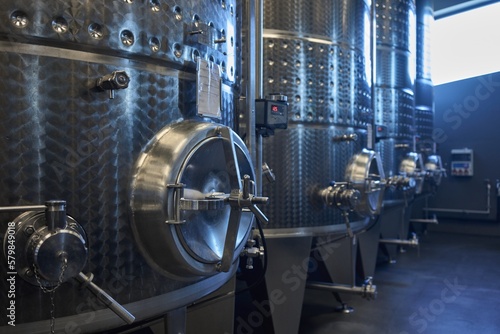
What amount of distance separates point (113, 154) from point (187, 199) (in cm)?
21

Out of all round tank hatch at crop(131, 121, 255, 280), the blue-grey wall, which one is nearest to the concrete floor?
round tank hatch at crop(131, 121, 255, 280)

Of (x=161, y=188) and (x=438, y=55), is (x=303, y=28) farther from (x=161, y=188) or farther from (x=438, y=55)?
(x=438, y=55)

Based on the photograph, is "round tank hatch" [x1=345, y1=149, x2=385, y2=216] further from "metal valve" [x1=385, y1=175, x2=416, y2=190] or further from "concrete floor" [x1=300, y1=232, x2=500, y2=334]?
"metal valve" [x1=385, y1=175, x2=416, y2=190]

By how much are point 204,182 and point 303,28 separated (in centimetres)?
147

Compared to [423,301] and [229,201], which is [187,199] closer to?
[229,201]

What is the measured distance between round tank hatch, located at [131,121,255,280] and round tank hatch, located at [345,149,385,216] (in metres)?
1.46

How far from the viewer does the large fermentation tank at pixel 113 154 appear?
0.93 metres

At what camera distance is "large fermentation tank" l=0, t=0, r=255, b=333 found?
0.93m

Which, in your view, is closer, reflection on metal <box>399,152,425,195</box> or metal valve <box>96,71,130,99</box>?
metal valve <box>96,71,130,99</box>

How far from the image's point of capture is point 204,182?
4.05ft

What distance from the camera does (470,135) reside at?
21.5 feet

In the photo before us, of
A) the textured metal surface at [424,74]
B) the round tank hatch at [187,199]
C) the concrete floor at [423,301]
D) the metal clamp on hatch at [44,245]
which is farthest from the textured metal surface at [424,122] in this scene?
the metal clamp on hatch at [44,245]

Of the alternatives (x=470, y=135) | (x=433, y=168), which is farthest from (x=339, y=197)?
(x=470, y=135)

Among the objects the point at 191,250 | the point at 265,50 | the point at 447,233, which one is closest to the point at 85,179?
the point at 191,250
